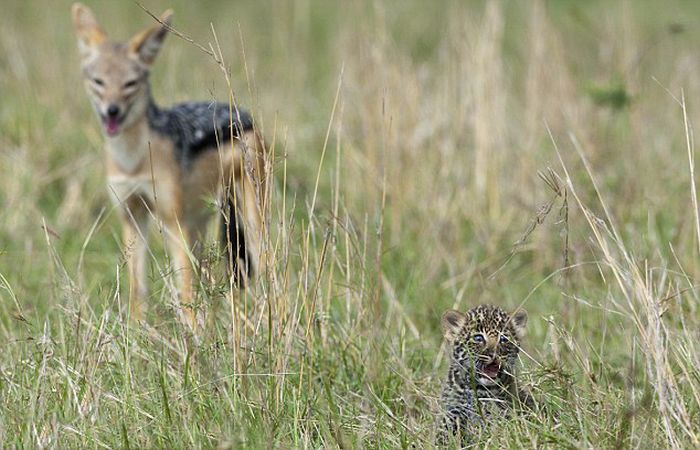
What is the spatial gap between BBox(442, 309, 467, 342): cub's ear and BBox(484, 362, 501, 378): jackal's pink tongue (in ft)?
0.72

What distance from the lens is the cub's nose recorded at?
7.59 metres

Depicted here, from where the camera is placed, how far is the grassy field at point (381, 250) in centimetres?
433

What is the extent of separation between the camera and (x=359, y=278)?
216 inches

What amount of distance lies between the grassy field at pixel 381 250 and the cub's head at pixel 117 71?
636 mm

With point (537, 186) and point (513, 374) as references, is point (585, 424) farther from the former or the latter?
point (537, 186)

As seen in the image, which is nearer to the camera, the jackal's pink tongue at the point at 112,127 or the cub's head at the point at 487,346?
Result: the cub's head at the point at 487,346

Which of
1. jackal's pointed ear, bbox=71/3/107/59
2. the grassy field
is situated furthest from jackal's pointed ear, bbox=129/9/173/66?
the grassy field

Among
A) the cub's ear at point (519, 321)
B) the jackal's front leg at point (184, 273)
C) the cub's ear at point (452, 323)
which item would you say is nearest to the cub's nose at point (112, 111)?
the jackal's front leg at point (184, 273)

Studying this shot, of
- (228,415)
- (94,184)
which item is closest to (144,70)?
(94,184)

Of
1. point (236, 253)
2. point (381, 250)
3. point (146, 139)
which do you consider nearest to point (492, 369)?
point (381, 250)

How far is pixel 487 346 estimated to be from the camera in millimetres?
4438

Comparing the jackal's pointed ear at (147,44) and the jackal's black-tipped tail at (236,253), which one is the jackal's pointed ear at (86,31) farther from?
the jackal's black-tipped tail at (236,253)

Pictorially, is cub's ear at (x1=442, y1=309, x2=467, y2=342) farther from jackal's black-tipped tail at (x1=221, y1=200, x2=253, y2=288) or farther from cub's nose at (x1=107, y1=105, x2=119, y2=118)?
cub's nose at (x1=107, y1=105, x2=119, y2=118)

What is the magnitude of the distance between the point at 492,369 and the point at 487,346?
0.10m
